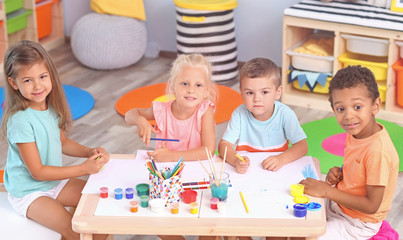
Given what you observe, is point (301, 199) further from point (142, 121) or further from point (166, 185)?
point (142, 121)

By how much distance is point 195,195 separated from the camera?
1638mm

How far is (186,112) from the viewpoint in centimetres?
214

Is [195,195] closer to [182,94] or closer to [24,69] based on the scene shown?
[182,94]

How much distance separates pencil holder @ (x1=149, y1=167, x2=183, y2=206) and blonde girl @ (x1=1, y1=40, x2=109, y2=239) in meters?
0.26

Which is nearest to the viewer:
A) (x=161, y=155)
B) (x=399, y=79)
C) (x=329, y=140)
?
(x=161, y=155)

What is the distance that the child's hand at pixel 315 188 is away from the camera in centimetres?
167

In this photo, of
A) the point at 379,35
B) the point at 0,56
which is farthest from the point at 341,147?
the point at 0,56

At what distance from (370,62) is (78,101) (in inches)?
67.1

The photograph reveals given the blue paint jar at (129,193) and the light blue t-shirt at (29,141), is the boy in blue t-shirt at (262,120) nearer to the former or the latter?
the blue paint jar at (129,193)

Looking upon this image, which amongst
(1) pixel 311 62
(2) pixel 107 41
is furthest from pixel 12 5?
(1) pixel 311 62

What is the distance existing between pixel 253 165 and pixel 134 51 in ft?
8.49

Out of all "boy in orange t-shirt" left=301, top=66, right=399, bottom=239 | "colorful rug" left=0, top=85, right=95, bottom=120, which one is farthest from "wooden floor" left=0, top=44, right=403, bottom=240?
"boy in orange t-shirt" left=301, top=66, right=399, bottom=239

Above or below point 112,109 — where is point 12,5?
above

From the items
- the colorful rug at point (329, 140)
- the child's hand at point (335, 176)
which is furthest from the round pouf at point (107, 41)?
the child's hand at point (335, 176)
